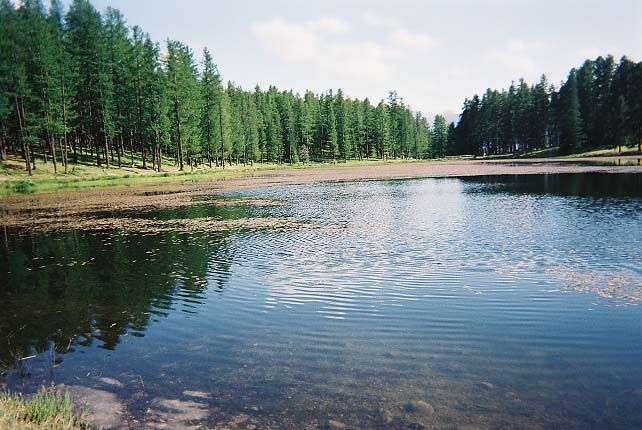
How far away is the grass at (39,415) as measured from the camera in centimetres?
569

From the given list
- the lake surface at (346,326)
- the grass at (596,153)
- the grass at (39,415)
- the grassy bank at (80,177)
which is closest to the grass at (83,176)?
the grassy bank at (80,177)

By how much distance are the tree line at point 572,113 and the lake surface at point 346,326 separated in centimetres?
8522

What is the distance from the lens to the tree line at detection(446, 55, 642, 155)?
89875 millimetres

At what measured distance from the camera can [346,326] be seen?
10227mm

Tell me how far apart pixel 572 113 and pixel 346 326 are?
357ft

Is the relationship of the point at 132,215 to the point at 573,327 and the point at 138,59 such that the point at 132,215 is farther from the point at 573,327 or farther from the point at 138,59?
the point at 138,59

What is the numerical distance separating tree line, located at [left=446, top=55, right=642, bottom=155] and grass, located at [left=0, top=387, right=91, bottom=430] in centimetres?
10316

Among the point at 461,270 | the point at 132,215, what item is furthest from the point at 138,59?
the point at 461,270

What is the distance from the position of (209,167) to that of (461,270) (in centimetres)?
8378

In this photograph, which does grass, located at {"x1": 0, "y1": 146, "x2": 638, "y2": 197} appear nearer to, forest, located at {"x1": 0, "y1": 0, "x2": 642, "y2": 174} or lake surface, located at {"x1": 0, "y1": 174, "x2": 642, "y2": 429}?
forest, located at {"x1": 0, "y1": 0, "x2": 642, "y2": 174}

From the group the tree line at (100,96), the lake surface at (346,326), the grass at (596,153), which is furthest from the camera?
the grass at (596,153)

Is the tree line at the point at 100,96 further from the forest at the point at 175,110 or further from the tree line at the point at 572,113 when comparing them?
the tree line at the point at 572,113

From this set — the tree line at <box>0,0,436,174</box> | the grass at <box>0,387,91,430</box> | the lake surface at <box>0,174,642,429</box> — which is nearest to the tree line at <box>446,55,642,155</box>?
the tree line at <box>0,0,436,174</box>

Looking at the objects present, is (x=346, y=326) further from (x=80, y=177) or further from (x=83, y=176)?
(x=83, y=176)
